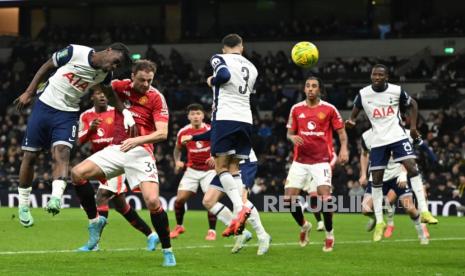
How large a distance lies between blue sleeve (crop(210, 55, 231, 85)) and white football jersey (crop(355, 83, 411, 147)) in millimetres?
4480

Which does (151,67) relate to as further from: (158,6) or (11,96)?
(158,6)

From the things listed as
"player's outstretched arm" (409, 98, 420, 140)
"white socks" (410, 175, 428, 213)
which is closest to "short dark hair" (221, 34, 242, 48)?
"player's outstretched arm" (409, 98, 420, 140)

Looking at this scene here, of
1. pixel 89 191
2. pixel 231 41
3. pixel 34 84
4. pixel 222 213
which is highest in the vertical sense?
pixel 231 41

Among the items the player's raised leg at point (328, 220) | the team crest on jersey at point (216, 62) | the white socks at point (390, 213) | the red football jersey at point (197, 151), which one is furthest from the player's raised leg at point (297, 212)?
Result: the team crest on jersey at point (216, 62)

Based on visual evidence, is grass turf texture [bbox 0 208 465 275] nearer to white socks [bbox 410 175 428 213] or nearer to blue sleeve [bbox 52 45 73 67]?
white socks [bbox 410 175 428 213]

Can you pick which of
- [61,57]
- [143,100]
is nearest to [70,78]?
[61,57]

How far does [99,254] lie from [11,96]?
2881 centimetres

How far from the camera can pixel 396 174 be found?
20.0 m

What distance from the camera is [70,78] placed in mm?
13820

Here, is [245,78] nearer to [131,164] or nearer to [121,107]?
[121,107]

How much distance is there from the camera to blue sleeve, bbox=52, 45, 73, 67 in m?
13.6

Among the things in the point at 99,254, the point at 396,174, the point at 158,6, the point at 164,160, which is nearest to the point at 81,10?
the point at 158,6

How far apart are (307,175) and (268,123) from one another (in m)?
18.3

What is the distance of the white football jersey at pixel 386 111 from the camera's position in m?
17.3
